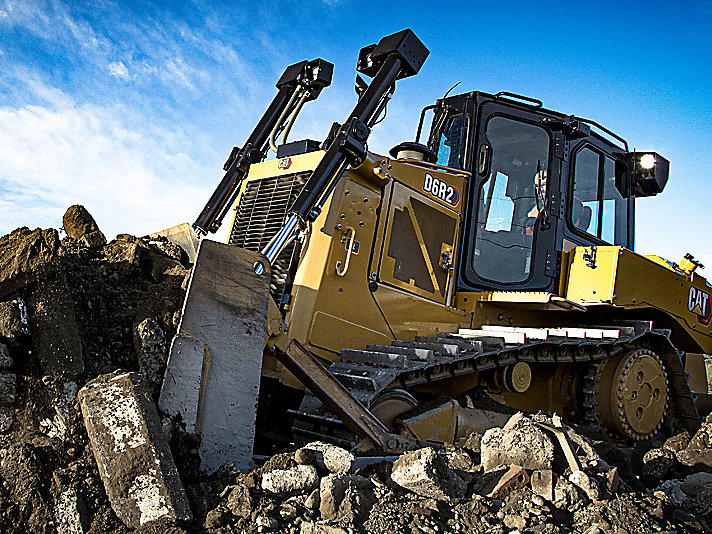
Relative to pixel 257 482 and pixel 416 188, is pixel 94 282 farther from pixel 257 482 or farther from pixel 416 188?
pixel 416 188

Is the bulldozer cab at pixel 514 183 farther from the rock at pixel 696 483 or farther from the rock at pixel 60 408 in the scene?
the rock at pixel 60 408

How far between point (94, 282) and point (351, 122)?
195 cm

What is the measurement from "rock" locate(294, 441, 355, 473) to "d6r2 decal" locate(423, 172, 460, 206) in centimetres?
274

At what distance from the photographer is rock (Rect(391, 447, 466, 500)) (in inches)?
106

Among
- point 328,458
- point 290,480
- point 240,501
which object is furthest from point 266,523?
point 328,458

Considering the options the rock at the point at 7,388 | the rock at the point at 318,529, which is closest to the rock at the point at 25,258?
the rock at the point at 7,388

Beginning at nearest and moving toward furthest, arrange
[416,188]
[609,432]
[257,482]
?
[257,482]
[416,188]
[609,432]

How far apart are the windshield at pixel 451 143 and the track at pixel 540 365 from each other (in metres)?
1.59

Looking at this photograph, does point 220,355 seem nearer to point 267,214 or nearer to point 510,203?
point 267,214

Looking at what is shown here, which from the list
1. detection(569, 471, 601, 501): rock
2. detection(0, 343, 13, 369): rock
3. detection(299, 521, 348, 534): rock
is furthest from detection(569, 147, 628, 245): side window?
detection(0, 343, 13, 369): rock

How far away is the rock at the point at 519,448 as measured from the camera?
302 centimetres

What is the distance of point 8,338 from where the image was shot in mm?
2773

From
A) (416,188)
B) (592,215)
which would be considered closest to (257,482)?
(416,188)

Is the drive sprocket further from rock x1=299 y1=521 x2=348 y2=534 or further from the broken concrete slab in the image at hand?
the broken concrete slab
